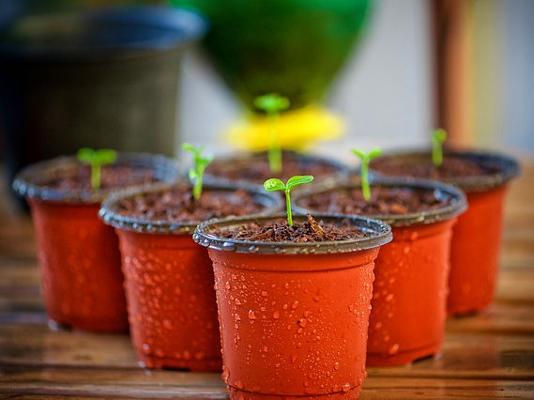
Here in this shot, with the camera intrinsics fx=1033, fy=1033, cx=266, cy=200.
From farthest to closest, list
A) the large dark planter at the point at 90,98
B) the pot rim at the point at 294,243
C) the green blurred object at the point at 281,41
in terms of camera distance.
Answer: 1. the green blurred object at the point at 281,41
2. the large dark planter at the point at 90,98
3. the pot rim at the point at 294,243

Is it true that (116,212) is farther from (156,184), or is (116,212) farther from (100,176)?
(100,176)

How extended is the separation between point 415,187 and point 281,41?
1522 mm

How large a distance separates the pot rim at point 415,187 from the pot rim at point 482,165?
6 centimetres

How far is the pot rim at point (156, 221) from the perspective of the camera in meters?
1.94

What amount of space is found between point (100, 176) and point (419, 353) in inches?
36.8

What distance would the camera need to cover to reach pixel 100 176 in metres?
2.53

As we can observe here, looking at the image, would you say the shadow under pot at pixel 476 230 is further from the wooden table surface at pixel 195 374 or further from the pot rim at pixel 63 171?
the pot rim at pixel 63 171

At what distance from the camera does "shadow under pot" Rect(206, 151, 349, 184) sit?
2529 mm

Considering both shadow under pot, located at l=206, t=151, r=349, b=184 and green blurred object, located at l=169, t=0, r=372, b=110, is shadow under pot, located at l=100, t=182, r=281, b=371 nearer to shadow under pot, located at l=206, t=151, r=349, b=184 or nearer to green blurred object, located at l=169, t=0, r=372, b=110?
shadow under pot, located at l=206, t=151, r=349, b=184

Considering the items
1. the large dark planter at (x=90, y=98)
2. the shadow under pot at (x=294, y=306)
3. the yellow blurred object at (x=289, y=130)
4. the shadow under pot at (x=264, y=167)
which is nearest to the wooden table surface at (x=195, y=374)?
the shadow under pot at (x=294, y=306)

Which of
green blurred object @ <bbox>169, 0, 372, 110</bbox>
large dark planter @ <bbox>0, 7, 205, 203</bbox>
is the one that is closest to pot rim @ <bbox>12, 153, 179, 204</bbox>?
large dark planter @ <bbox>0, 7, 205, 203</bbox>

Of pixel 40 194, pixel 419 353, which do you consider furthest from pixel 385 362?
pixel 40 194

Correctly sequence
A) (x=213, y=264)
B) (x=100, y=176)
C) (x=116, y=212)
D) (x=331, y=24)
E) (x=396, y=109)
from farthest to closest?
(x=396, y=109) < (x=331, y=24) < (x=100, y=176) < (x=116, y=212) < (x=213, y=264)

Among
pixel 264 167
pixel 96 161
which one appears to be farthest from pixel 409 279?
pixel 96 161
